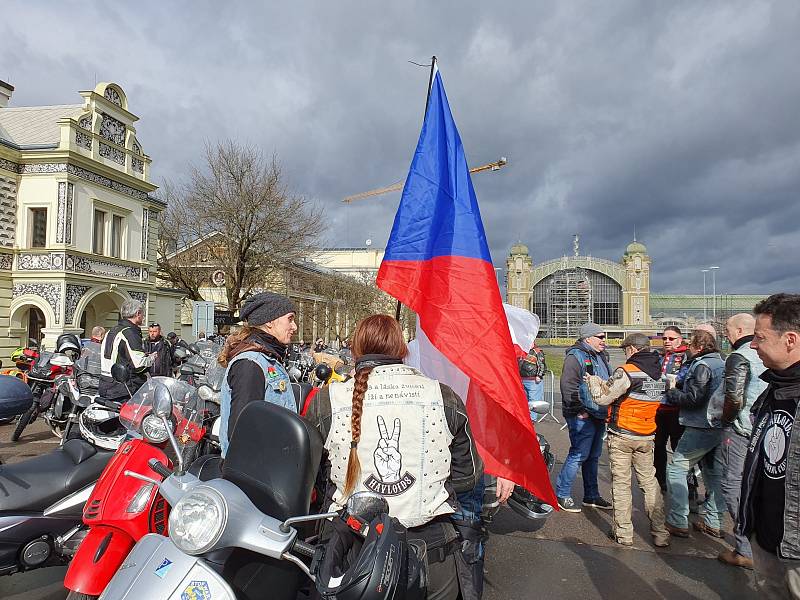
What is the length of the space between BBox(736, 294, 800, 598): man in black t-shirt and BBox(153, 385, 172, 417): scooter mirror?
2.92 m

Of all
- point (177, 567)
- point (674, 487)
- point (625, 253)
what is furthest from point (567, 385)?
point (625, 253)

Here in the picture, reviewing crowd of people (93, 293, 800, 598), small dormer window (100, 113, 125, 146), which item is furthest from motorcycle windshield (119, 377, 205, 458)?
small dormer window (100, 113, 125, 146)

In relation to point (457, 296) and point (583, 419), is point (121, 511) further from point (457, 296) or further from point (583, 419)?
point (583, 419)

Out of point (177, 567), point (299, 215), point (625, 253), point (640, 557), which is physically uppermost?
point (625, 253)

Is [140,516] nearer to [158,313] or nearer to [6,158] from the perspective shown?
[6,158]

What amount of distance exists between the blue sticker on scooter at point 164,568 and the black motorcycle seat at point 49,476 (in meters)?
1.91

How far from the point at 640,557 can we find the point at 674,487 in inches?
32.1

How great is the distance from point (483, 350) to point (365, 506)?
1.53 meters

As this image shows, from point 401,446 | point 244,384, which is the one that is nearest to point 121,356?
point 244,384

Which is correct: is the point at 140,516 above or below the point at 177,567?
below

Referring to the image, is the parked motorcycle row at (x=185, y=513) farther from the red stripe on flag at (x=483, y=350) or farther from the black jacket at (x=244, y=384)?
the red stripe on flag at (x=483, y=350)

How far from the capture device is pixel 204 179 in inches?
970

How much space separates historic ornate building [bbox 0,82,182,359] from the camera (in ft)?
62.4

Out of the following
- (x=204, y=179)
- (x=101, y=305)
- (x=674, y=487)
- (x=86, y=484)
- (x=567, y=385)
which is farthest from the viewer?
(x=204, y=179)
